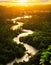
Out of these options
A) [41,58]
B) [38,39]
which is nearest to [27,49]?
[38,39]

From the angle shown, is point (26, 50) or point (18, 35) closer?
point (26, 50)

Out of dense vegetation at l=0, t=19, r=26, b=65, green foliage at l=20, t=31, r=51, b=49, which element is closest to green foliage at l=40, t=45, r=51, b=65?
green foliage at l=20, t=31, r=51, b=49

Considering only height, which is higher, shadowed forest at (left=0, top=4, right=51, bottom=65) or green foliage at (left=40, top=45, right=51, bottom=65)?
shadowed forest at (left=0, top=4, right=51, bottom=65)

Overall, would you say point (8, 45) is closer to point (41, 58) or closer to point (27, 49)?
point (27, 49)

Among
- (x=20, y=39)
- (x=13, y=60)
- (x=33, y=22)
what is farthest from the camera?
(x=33, y=22)

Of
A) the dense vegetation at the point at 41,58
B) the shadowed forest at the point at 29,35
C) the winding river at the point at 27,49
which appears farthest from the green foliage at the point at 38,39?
the dense vegetation at the point at 41,58

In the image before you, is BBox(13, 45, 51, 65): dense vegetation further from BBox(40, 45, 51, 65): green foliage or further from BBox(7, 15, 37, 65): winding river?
BBox(7, 15, 37, 65): winding river

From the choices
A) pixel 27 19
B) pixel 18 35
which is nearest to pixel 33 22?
pixel 27 19

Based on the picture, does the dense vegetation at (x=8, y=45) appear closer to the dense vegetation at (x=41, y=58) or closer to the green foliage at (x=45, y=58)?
the dense vegetation at (x=41, y=58)

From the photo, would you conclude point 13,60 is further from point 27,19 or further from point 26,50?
point 27,19
